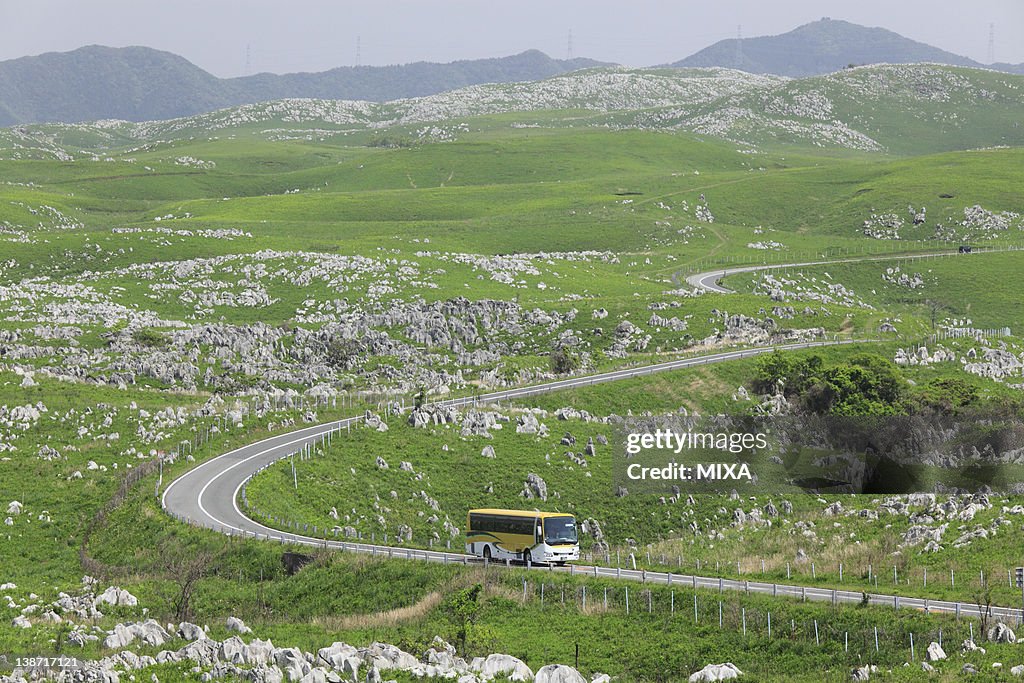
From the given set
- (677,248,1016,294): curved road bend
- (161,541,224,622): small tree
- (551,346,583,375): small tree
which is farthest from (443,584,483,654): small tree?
(677,248,1016,294): curved road bend

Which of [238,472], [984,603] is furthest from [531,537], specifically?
[238,472]

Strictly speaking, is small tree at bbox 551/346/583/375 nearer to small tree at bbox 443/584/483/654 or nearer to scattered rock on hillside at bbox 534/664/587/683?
small tree at bbox 443/584/483/654

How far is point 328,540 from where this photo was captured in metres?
66.2

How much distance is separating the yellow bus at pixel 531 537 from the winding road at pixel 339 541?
33.7 inches

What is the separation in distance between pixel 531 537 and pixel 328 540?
13.5m

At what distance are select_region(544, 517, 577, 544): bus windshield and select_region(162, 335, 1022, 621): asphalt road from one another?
149cm

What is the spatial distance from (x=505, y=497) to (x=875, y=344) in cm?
5819

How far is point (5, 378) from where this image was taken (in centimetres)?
9931

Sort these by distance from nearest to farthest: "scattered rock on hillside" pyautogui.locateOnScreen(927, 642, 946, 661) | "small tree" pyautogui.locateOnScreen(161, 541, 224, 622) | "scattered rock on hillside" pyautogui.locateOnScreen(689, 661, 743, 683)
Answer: "scattered rock on hillside" pyautogui.locateOnScreen(927, 642, 946, 661) → "scattered rock on hillside" pyautogui.locateOnScreen(689, 661, 743, 683) → "small tree" pyautogui.locateOnScreen(161, 541, 224, 622)

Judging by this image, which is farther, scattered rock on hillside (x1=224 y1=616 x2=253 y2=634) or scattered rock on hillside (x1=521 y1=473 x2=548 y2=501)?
scattered rock on hillside (x1=521 y1=473 x2=548 y2=501)

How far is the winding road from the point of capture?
50.6m

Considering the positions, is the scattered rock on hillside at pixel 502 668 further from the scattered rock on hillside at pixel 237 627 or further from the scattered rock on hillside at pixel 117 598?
the scattered rock on hillside at pixel 117 598

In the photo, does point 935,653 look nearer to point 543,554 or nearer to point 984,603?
point 984,603

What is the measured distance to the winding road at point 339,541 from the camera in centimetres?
5062
